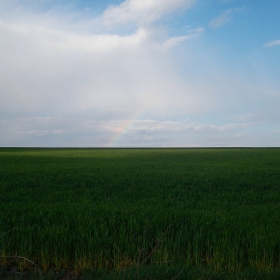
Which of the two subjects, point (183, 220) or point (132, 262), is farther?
point (183, 220)

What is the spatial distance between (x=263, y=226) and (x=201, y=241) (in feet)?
6.22

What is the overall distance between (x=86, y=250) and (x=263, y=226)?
417 centimetres

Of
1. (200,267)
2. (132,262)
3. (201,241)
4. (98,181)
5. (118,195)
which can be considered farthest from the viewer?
(98,181)

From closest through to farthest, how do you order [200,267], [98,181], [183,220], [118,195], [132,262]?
[200,267], [132,262], [183,220], [118,195], [98,181]

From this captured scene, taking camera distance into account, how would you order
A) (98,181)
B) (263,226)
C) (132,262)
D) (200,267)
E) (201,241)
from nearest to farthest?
(200,267) < (132,262) < (201,241) < (263,226) < (98,181)

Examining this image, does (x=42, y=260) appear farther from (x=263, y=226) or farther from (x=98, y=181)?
(x=98, y=181)

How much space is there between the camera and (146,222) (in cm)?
696

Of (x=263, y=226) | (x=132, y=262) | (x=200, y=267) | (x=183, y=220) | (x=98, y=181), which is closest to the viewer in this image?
(x=200, y=267)

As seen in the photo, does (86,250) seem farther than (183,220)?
No

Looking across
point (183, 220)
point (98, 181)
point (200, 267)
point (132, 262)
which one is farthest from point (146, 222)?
point (98, 181)

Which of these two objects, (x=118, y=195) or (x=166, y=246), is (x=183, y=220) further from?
(x=118, y=195)

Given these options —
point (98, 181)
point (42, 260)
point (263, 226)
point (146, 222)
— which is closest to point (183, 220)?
point (146, 222)

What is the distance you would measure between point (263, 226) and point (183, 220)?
6.23 ft

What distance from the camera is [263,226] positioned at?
270 inches
